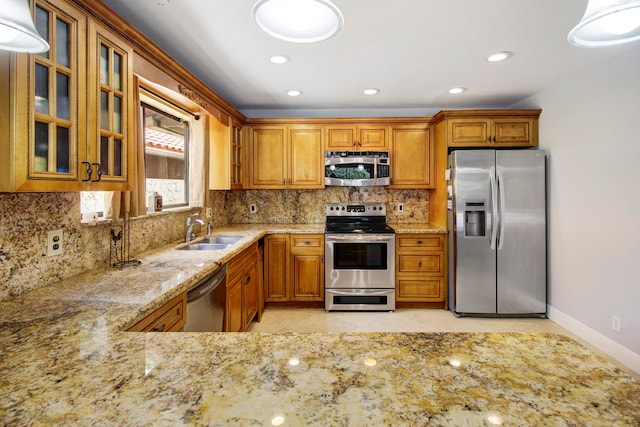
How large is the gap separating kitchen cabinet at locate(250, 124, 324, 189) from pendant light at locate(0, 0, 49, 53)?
305 cm

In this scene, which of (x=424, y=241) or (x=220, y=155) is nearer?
(x=220, y=155)

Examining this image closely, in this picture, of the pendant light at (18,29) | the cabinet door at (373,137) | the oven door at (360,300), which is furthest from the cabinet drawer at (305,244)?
the pendant light at (18,29)

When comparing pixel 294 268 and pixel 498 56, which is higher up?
pixel 498 56

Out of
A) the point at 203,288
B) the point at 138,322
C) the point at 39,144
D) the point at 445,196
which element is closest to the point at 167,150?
the point at 203,288

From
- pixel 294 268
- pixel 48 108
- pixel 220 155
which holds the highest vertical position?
pixel 220 155

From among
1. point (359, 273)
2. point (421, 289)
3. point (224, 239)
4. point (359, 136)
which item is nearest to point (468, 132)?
point (359, 136)

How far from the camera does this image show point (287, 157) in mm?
3951

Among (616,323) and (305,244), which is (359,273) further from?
(616,323)

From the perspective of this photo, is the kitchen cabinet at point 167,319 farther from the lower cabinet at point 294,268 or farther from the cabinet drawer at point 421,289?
the cabinet drawer at point 421,289

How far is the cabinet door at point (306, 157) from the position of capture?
393 centimetres

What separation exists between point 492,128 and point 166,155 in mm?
3430

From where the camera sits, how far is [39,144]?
1.16 m

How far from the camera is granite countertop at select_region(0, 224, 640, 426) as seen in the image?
619 mm

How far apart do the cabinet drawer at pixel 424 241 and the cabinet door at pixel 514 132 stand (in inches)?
49.0
